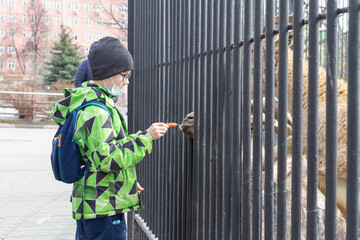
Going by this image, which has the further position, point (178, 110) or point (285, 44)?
point (178, 110)

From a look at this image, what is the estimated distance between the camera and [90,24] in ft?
213

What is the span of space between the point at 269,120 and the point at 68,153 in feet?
3.51

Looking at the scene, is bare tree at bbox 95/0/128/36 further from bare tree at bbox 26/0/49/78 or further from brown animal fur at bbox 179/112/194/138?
bare tree at bbox 26/0/49/78

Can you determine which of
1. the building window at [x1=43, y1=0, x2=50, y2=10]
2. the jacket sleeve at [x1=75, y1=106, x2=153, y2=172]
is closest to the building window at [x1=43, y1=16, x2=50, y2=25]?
the building window at [x1=43, y1=0, x2=50, y2=10]

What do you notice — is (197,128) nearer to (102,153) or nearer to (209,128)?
(209,128)

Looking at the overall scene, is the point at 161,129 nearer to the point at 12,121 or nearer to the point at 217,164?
the point at 217,164

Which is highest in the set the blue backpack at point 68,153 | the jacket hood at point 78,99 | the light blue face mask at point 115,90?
the light blue face mask at point 115,90

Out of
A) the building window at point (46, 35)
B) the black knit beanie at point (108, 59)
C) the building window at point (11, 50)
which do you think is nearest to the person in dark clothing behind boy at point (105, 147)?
the black knit beanie at point (108, 59)

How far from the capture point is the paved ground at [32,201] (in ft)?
18.4

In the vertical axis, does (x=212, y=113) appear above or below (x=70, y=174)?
above

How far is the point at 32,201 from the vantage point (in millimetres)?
7211

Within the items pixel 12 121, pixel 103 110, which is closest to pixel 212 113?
pixel 103 110

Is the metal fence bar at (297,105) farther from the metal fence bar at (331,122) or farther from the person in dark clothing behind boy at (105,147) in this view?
the person in dark clothing behind boy at (105,147)

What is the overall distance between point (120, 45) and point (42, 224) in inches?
146
